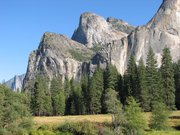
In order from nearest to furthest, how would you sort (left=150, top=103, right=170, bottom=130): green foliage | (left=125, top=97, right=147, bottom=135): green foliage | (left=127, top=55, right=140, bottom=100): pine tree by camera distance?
(left=125, top=97, right=147, bottom=135): green foliage, (left=150, top=103, right=170, bottom=130): green foliage, (left=127, top=55, right=140, bottom=100): pine tree

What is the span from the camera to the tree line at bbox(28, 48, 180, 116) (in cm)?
9719

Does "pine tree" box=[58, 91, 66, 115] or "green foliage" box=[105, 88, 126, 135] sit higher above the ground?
"pine tree" box=[58, 91, 66, 115]

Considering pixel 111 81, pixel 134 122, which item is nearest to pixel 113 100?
pixel 134 122

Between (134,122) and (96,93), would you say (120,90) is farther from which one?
(134,122)

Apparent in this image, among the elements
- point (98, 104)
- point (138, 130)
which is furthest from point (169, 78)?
point (138, 130)

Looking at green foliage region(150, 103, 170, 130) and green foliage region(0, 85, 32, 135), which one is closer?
green foliage region(150, 103, 170, 130)

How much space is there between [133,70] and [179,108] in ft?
55.1

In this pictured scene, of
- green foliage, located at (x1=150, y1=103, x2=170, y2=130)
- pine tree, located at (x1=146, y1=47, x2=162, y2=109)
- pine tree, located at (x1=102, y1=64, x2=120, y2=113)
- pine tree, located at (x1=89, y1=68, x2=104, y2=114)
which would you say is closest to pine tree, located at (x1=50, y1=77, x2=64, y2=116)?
pine tree, located at (x1=89, y1=68, x2=104, y2=114)

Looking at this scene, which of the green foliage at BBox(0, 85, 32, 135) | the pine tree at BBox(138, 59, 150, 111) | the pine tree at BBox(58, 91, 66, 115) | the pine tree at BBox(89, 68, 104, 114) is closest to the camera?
the green foliage at BBox(0, 85, 32, 135)

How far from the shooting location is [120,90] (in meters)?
114

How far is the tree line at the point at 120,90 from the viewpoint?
97.2m

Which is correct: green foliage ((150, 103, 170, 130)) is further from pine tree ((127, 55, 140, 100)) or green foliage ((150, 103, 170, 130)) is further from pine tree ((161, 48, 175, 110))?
pine tree ((127, 55, 140, 100))

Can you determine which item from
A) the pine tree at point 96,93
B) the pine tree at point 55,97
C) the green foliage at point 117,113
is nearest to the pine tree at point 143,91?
the pine tree at point 96,93

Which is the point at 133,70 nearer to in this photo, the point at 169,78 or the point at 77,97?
the point at 169,78
